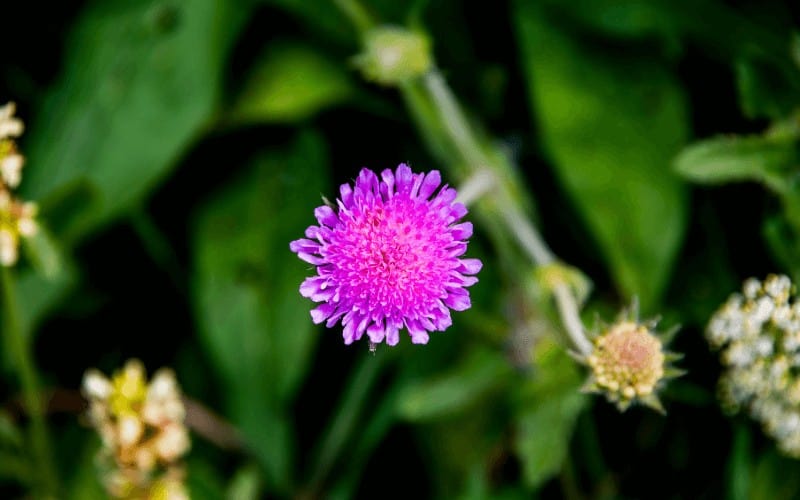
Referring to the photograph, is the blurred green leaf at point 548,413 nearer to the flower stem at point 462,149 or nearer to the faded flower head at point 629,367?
the flower stem at point 462,149

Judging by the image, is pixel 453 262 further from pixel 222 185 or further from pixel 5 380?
pixel 5 380

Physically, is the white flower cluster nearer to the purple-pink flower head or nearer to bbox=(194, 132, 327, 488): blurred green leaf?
the purple-pink flower head

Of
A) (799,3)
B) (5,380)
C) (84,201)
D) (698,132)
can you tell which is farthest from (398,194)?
(5,380)

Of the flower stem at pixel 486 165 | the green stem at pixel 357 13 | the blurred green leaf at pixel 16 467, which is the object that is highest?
the green stem at pixel 357 13

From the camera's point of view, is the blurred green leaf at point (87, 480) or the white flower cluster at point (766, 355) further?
the blurred green leaf at point (87, 480)

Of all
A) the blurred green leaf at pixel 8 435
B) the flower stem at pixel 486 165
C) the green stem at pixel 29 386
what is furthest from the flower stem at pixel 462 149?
the blurred green leaf at pixel 8 435

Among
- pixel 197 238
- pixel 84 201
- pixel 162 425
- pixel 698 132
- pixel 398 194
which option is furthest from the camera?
pixel 197 238
